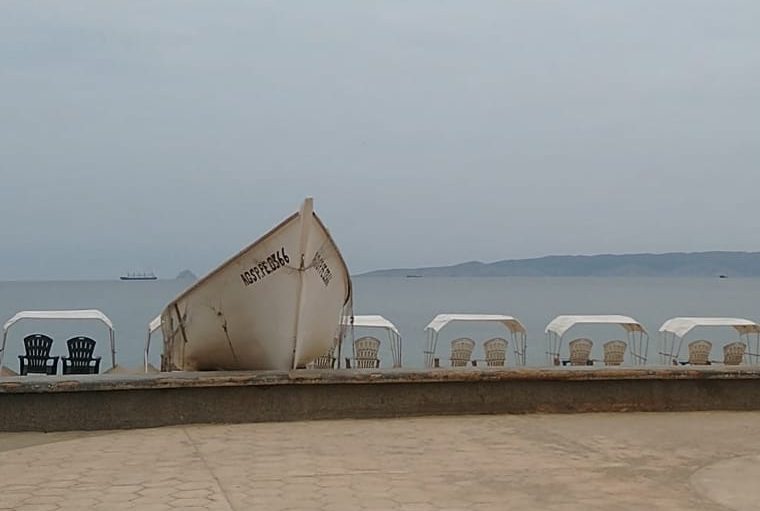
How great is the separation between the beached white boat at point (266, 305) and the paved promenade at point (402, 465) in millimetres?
2252

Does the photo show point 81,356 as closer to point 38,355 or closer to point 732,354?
point 38,355

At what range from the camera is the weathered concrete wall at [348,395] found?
7199 mm

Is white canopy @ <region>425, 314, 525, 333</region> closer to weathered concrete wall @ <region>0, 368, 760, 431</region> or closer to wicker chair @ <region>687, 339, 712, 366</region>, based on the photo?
wicker chair @ <region>687, 339, 712, 366</region>

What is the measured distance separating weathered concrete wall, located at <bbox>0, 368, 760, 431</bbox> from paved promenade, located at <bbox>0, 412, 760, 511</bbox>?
17cm

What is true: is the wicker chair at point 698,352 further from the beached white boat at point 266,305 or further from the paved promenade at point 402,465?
the paved promenade at point 402,465

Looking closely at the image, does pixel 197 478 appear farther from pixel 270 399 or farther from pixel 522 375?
pixel 522 375

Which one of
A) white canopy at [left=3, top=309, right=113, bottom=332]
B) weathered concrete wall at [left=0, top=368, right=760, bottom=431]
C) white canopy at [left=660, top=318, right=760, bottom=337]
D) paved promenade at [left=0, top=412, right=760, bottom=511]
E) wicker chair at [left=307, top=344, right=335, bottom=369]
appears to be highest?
white canopy at [left=660, top=318, right=760, bottom=337]

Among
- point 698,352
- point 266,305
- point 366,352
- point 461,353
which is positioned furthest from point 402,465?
point 698,352

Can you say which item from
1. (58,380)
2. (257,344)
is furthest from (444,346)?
(58,380)

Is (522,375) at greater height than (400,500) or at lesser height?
greater

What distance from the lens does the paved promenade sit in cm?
515

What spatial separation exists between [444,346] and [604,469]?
121ft

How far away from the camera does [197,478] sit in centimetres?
565

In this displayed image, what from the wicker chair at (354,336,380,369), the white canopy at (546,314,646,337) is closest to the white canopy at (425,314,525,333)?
the white canopy at (546,314,646,337)
